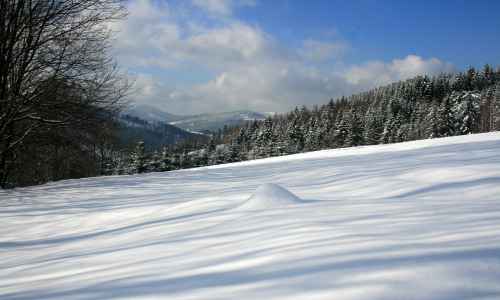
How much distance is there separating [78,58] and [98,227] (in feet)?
17.7

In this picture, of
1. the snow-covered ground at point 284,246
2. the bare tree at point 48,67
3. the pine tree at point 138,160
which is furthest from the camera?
the pine tree at point 138,160

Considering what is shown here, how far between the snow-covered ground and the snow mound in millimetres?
11

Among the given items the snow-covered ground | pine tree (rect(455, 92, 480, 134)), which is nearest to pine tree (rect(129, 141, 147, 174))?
the snow-covered ground

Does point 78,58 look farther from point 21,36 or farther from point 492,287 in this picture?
point 492,287

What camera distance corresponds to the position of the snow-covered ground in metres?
1.31

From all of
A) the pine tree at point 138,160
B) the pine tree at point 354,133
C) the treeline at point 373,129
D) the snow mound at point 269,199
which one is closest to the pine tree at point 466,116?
the treeline at point 373,129

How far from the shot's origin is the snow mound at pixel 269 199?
120 inches

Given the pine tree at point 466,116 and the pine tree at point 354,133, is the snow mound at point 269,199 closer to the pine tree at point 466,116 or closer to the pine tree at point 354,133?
the pine tree at point 354,133

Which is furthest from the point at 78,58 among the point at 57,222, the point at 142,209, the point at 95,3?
the point at 142,209

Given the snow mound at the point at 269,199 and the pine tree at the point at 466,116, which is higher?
the pine tree at the point at 466,116

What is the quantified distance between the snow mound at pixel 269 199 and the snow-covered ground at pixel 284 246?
0.04 feet

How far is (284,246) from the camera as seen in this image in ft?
6.06

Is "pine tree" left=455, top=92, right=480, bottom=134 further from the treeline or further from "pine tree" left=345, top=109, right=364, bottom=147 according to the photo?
"pine tree" left=345, top=109, right=364, bottom=147

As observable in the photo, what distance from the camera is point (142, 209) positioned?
13.8 ft
